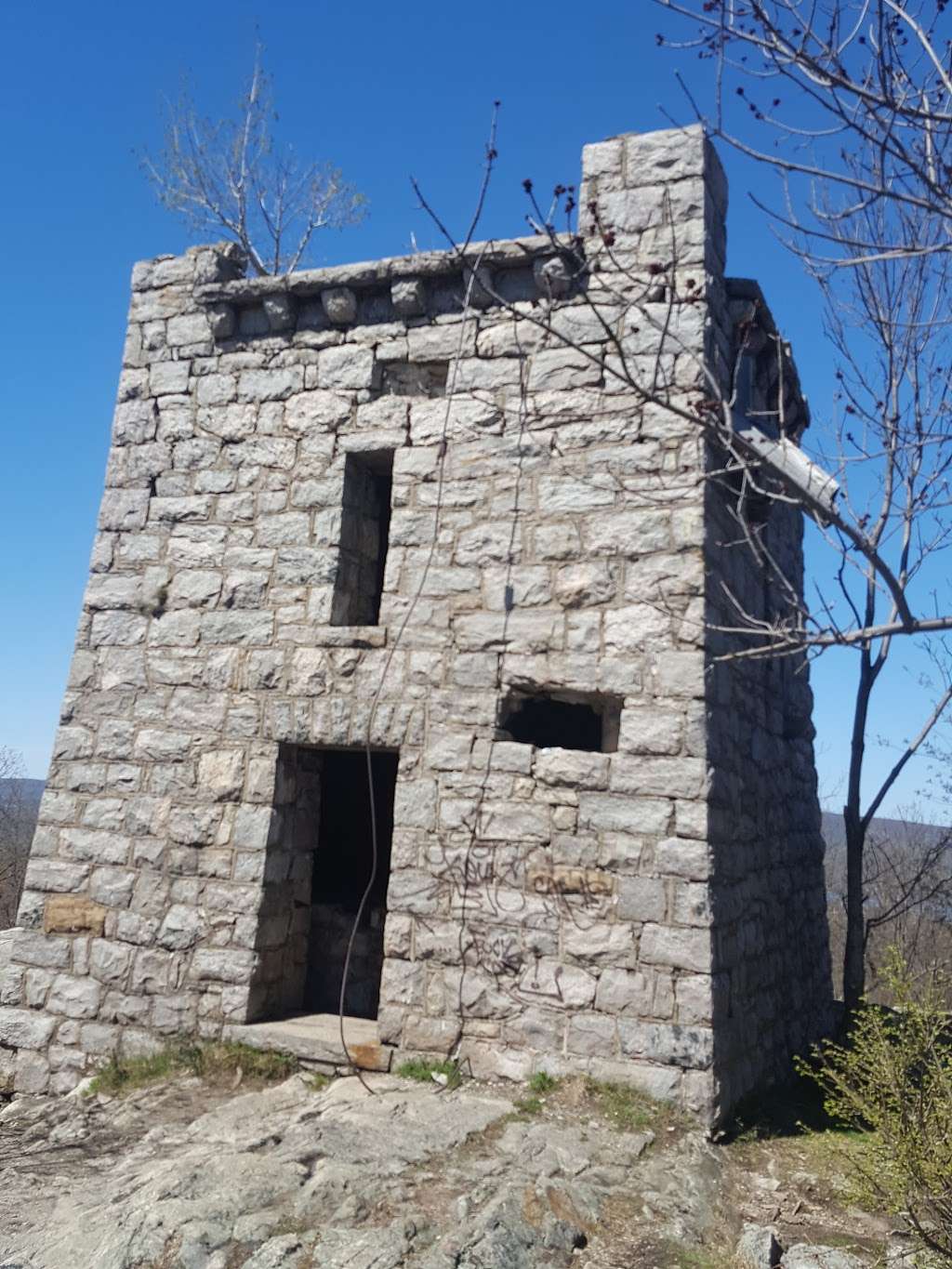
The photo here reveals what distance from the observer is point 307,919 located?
5.62 metres

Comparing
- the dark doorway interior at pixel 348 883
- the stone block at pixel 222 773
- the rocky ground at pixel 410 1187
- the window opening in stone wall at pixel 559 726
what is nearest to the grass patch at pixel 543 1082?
the rocky ground at pixel 410 1187

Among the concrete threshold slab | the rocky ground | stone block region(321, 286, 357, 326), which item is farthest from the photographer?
stone block region(321, 286, 357, 326)

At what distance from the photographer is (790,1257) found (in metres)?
3.20

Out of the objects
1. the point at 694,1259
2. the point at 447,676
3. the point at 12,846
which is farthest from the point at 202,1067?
the point at 12,846

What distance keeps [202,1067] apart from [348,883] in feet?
5.76

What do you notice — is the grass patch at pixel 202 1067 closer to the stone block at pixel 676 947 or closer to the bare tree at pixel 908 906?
the stone block at pixel 676 947

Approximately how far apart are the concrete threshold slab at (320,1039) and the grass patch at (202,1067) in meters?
0.05

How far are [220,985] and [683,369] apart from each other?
4.01m

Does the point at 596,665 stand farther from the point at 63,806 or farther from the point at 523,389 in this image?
the point at 63,806

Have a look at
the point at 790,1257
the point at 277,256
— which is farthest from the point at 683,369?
the point at 277,256

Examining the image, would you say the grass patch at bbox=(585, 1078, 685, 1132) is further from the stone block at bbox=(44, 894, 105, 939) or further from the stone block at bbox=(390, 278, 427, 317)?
the stone block at bbox=(390, 278, 427, 317)

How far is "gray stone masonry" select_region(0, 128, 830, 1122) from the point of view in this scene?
461cm

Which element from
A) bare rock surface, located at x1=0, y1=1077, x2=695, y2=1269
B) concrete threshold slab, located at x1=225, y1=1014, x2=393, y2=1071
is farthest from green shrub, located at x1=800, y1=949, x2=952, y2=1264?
concrete threshold slab, located at x1=225, y1=1014, x2=393, y2=1071

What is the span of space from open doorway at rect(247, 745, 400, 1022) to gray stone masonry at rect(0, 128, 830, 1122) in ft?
0.09
